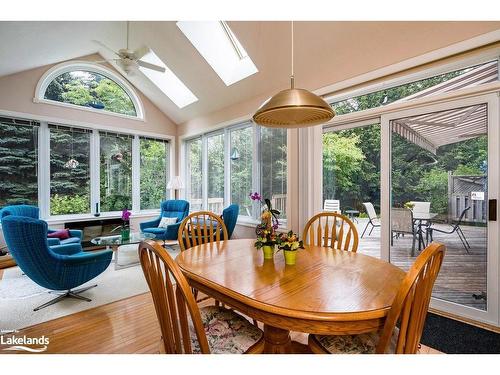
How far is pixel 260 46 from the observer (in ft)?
11.9

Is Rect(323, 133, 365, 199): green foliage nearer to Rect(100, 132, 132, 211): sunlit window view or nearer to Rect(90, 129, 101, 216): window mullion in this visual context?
Rect(100, 132, 132, 211): sunlit window view

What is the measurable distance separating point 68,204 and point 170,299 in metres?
5.13

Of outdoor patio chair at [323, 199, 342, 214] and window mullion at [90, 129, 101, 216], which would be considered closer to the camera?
outdoor patio chair at [323, 199, 342, 214]

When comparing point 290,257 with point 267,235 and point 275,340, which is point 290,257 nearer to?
point 267,235

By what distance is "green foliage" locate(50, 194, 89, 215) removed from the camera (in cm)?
486

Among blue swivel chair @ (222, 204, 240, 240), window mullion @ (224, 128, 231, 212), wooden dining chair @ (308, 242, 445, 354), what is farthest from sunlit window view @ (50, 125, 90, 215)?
wooden dining chair @ (308, 242, 445, 354)

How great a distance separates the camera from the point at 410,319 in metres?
1.03

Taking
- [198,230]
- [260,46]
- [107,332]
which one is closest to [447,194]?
[198,230]

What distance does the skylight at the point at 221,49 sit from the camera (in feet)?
13.4

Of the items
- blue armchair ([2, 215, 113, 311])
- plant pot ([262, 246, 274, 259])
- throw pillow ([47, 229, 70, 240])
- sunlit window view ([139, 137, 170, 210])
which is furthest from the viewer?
sunlit window view ([139, 137, 170, 210])

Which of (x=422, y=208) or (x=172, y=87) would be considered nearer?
(x=422, y=208)

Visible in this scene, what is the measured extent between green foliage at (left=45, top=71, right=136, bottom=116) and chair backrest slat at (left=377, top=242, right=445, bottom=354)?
6.15 meters
